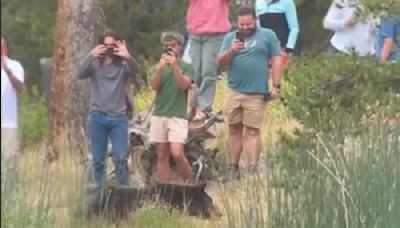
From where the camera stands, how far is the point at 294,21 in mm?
12062

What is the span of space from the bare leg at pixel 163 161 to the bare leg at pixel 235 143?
1.85 feet

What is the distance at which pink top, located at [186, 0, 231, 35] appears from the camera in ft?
37.7

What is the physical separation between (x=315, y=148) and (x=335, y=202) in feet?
2.92

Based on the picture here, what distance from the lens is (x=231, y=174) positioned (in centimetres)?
980

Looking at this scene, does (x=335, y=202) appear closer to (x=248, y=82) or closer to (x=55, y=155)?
(x=248, y=82)

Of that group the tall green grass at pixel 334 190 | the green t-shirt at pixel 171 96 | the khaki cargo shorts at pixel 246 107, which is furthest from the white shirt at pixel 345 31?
the tall green grass at pixel 334 190

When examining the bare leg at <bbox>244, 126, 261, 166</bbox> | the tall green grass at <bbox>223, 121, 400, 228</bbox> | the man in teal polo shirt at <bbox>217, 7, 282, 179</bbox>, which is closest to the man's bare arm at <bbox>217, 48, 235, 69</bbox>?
the man in teal polo shirt at <bbox>217, 7, 282, 179</bbox>

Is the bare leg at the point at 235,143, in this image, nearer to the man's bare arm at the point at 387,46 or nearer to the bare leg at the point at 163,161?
the bare leg at the point at 163,161

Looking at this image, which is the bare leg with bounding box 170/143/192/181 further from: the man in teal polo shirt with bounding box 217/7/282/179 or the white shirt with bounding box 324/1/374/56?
the white shirt with bounding box 324/1/374/56

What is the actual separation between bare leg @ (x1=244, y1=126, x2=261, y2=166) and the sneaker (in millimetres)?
161

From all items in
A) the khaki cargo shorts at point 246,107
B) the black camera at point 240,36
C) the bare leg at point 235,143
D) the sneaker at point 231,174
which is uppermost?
the black camera at point 240,36

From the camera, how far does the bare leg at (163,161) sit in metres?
10.2

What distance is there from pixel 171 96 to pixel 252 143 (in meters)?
0.86

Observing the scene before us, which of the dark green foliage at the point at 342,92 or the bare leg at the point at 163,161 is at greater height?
the dark green foliage at the point at 342,92
